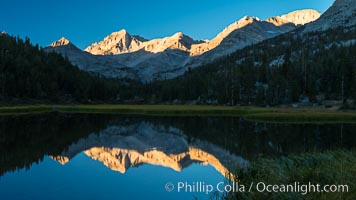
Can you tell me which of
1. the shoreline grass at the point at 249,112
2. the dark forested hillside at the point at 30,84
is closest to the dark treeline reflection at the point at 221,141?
the shoreline grass at the point at 249,112

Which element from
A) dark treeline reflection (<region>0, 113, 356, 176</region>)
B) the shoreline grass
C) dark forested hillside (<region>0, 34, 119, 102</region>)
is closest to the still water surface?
dark treeline reflection (<region>0, 113, 356, 176</region>)

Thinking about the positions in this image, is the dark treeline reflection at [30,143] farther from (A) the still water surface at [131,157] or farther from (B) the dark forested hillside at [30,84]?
(B) the dark forested hillside at [30,84]

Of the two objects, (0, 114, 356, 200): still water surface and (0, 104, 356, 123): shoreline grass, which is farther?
(0, 104, 356, 123): shoreline grass

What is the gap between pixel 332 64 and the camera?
150 metres

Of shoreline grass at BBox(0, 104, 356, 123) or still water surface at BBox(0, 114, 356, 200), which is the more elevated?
shoreline grass at BBox(0, 104, 356, 123)

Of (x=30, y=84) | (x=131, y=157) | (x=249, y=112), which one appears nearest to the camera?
(x=131, y=157)

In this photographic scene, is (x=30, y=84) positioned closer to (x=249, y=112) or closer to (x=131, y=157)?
(x=249, y=112)

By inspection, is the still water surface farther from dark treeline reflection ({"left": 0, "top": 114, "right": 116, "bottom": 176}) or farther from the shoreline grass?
the shoreline grass

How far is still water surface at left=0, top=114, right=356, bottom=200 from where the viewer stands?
79.2 feet

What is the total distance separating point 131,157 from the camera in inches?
1535

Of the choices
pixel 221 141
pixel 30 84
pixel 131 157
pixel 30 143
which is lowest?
pixel 131 157

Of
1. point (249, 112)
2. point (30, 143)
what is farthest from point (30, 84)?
point (30, 143)

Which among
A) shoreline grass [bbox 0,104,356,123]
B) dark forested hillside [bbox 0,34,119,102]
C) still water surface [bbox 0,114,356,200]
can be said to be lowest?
still water surface [bbox 0,114,356,200]

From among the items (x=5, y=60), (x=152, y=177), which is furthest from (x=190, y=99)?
(x=152, y=177)
